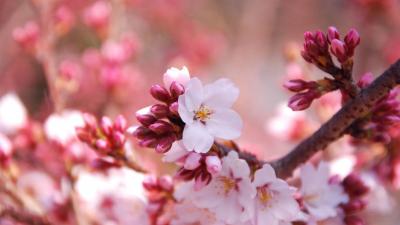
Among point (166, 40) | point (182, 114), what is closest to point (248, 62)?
point (166, 40)

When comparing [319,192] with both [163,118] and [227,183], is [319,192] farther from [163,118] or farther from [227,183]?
[163,118]

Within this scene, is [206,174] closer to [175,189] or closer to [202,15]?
[175,189]

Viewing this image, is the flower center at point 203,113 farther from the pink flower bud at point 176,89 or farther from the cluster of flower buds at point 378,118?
the cluster of flower buds at point 378,118

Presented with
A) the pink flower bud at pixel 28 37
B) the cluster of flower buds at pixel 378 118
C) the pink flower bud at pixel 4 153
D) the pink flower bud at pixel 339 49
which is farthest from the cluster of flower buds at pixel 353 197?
the pink flower bud at pixel 28 37

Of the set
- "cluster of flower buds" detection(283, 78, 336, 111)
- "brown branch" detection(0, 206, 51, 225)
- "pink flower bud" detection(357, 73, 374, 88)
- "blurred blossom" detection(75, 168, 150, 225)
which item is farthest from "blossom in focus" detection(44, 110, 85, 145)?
"pink flower bud" detection(357, 73, 374, 88)

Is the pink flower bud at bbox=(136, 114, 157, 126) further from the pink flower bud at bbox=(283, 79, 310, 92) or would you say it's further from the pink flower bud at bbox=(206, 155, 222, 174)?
the pink flower bud at bbox=(283, 79, 310, 92)
